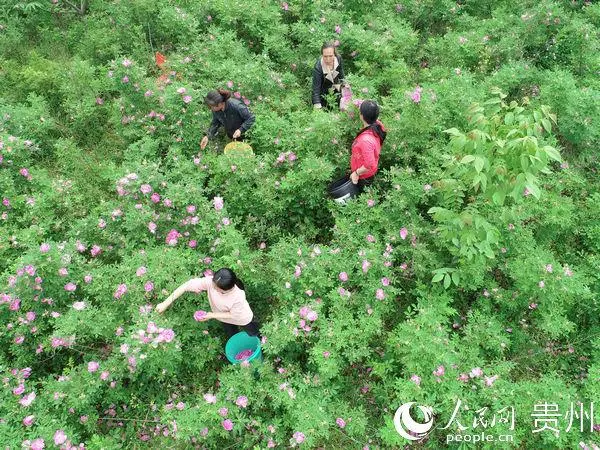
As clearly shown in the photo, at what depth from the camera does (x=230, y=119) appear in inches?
209

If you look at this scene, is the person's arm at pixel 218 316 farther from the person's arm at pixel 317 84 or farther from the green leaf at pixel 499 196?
the person's arm at pixel 317 84

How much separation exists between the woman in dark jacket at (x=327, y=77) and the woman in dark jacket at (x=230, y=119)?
3.41 feet

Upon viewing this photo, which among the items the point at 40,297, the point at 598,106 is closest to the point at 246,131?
the point at 40,297

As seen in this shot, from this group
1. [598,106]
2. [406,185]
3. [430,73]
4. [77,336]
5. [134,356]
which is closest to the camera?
[134,356]

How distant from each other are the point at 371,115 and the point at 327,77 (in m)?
1.59

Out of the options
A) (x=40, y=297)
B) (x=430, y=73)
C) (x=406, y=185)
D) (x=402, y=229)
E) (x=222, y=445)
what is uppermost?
(x=430, y=73)

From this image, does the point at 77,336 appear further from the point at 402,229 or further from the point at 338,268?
the point at 402,229

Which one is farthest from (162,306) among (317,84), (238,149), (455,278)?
(317,84)

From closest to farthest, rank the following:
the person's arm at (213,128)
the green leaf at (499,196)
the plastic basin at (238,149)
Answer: the green leaf at (499,196), the plastic basin at (238,149), the person's arm at (213,128)

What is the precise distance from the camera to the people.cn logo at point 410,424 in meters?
3.79

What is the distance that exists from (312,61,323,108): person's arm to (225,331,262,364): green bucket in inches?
128

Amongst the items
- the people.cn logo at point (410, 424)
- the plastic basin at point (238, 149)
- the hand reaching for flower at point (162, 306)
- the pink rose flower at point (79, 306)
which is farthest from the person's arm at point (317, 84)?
the people.cn logo at point (410, 424)

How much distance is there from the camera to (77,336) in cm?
399

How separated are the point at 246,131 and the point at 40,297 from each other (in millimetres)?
3003
